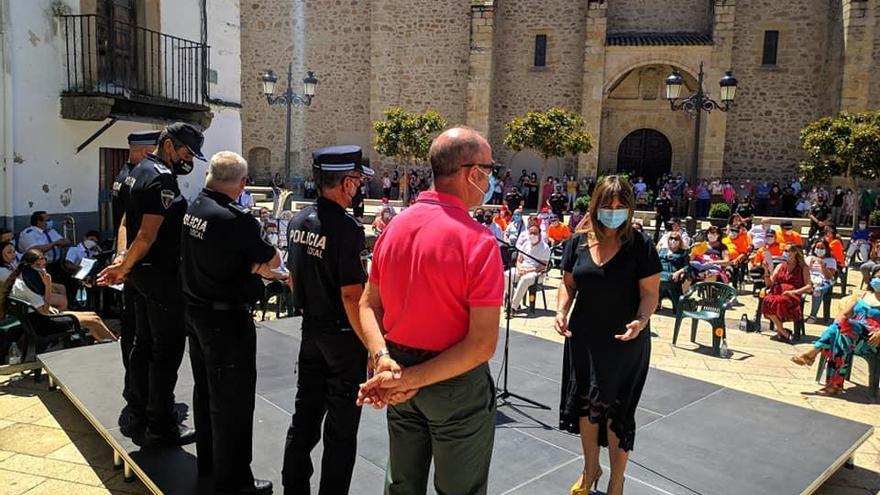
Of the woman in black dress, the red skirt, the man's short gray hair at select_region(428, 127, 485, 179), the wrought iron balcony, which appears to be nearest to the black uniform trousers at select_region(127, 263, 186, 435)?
the man's short gray hair at select_region(428, 127, 485, 179)

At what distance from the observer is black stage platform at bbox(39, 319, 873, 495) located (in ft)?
11.5

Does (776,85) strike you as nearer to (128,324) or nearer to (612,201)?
(612,201)

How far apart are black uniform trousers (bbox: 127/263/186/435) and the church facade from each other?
72.1ft

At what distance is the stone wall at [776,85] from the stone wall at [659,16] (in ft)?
4.28

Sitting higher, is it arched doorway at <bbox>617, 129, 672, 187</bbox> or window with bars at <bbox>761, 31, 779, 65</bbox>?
window with bars at <bbox>761, 31, 779, 65</bbox>

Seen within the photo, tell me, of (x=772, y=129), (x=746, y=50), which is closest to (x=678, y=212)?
(x=772, y=129)

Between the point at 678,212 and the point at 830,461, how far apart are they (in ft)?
65.3

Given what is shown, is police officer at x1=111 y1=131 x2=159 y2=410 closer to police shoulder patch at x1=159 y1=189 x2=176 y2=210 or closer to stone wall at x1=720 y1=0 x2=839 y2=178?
police shoulder patch at x1=159 y1=189 x2=176 y2=210

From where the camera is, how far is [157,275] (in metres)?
3.52

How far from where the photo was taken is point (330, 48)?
1086 inches

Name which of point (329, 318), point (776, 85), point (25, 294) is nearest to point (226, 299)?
point (329, 318)

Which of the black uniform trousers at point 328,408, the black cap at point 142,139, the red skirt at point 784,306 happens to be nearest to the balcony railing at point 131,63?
the black cap at point 142,139

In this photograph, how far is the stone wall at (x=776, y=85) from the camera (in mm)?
22984

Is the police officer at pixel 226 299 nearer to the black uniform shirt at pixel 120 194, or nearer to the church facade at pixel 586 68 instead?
the black uniform shirt at pixel 120 194
